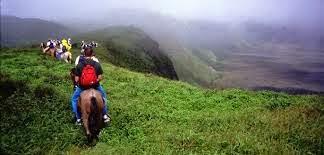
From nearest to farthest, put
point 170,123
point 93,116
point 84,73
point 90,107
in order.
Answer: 1. point 90,107
2. point 93,116
3. point 84,73
4. point 170,123

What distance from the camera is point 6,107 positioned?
A: 2109cm

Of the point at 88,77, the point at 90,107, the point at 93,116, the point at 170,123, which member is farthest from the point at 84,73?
the point at 170,123

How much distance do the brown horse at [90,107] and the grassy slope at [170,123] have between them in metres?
0.62

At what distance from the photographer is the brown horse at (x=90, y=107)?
670 inches

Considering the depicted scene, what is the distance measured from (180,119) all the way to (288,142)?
598 centimetres

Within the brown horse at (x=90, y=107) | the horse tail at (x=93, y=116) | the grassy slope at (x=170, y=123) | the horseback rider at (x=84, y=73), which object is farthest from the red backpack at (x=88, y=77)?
the grassy slope at (x=170, y=123)

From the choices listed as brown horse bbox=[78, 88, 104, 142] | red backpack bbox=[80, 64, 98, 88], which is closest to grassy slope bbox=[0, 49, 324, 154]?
brown horse bbox=[78, 88, 104, 142]

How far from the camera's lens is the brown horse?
17016 millimetres

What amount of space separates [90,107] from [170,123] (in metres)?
4.56

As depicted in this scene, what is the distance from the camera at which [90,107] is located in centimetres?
1709

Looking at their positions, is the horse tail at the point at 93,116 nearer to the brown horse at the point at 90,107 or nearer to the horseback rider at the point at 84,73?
the brown horse at the point at 90,107

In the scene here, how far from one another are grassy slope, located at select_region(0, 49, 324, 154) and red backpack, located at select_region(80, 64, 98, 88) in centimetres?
204

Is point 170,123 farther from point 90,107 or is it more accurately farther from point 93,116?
point 90,107

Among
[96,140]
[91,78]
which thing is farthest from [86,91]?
[96,140]
